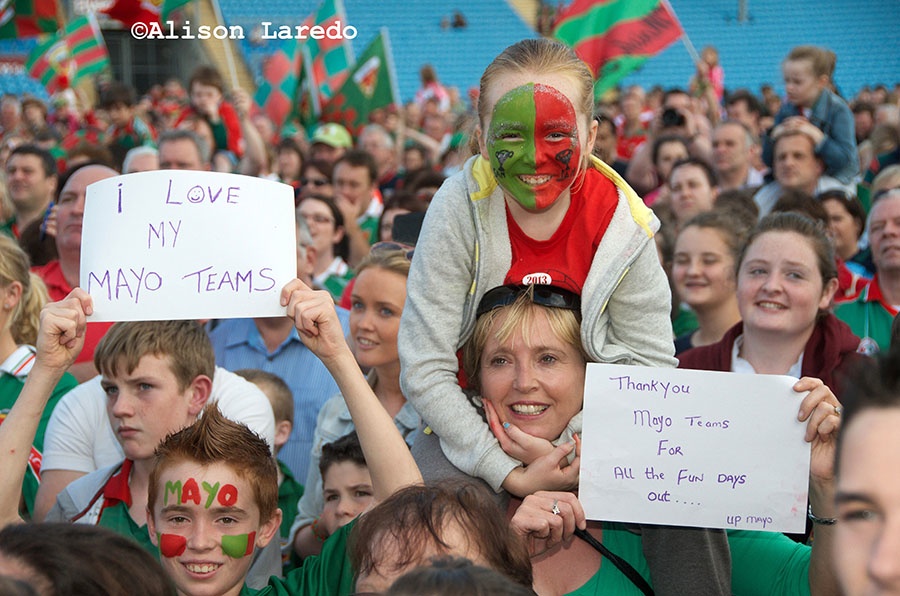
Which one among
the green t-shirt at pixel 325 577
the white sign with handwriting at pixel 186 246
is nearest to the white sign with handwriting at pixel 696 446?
the green t-shirt at pixel 325 577

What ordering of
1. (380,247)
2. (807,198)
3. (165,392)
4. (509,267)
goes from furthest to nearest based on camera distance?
(807,198) < (380,247) < (165,392) < (509,267)

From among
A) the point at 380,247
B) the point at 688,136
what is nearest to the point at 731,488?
the point at 380,247

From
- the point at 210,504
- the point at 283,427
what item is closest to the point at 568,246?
the point at 210,504

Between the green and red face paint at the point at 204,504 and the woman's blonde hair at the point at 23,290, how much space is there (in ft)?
4.46

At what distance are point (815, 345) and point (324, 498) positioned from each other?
182 cm

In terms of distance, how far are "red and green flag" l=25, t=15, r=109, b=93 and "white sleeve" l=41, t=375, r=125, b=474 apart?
1073 cm

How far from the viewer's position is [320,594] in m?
2.59

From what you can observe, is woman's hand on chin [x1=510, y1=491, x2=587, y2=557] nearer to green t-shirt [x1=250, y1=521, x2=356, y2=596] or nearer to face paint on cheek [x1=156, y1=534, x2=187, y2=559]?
green t-shirt [x1=250, y1=521, x2=356, y2=596]

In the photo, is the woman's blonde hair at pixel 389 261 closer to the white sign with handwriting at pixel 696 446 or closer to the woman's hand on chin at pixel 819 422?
the white sign with handwriting at pixel 696 446

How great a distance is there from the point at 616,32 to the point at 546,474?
5815 millimetres

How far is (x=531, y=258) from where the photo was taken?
2.77m

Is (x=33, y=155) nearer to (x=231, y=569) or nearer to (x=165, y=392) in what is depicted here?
(x=165, y=392)

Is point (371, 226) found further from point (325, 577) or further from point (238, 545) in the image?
point (325, 577)

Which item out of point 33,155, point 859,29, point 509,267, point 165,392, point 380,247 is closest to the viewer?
point 509,267
